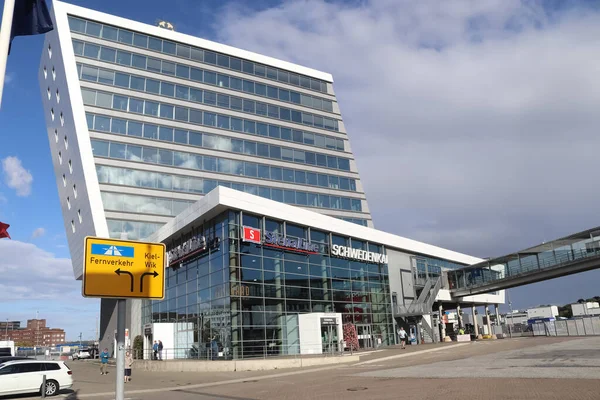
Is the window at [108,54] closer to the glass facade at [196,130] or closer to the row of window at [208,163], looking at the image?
the glass facade at [196,130]

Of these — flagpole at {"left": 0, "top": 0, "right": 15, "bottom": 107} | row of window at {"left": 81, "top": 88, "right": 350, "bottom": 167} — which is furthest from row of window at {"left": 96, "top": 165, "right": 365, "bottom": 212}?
flagpole at {"left": 0, "top": 0, "right": 15, "bottom": 107}

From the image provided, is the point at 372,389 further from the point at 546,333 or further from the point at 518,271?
the point at 546,333

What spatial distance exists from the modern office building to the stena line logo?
0.76 feet

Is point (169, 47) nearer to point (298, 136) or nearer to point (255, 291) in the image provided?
point (298, 136)

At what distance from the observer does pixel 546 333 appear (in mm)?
51438

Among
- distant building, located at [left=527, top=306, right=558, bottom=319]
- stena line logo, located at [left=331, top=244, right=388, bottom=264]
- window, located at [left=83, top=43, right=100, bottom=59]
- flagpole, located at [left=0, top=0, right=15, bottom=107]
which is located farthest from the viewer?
distant building, located at [left=527, top=306, right=558, bottom=319]

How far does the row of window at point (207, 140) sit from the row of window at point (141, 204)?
6.40m

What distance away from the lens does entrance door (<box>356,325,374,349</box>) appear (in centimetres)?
3978

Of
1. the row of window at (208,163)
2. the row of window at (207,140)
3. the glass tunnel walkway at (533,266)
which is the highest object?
the row of window at (207,140)

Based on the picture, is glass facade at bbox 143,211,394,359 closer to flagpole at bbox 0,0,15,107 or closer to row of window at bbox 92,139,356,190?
row of window at bbox 92,139,356,190

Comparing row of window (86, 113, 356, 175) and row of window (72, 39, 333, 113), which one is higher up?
row of window (72, 39, 333, 113)

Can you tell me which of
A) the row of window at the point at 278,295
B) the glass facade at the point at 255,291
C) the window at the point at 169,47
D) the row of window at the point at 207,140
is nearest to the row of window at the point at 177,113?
the row of window at the point at 207,140

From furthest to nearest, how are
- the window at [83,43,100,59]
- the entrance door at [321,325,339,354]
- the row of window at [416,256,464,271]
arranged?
1. the window at [83,43,100,59]
2. the row of window at [416,256,464,271]
3. the entrance door at [321,325,339,354]

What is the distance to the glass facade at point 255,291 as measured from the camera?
31.2 meters
